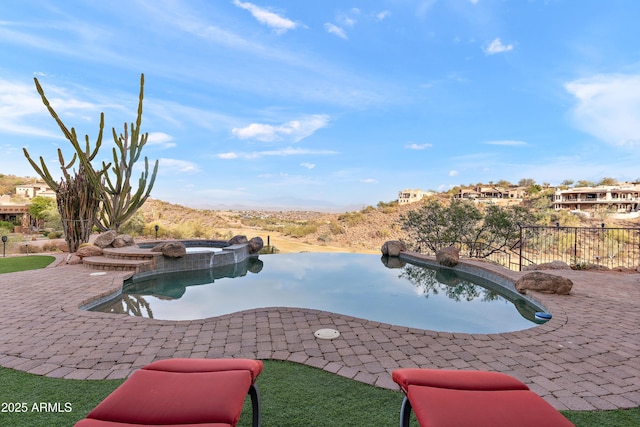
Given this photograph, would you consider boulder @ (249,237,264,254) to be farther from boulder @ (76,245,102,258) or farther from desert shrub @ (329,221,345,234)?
desert shrub @ (329,221,345,234)

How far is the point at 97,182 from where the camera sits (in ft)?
37.2

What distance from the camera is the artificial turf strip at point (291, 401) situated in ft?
7.55

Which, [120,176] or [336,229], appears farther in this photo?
[336,229]

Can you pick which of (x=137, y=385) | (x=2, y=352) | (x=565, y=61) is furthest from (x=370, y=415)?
(x=565, y=61)

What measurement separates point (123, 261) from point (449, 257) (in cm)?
908

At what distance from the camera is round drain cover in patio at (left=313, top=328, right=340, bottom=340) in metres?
3.87

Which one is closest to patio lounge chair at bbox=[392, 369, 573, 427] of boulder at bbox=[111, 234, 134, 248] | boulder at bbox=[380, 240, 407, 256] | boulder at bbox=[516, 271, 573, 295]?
boulder at bbox=[516, 271, 573, 295]

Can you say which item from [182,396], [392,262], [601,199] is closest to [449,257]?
[392,262]

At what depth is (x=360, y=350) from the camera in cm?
354

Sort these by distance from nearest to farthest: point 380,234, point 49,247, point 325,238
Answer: point 49,247 → point 325,238 → point 380,234

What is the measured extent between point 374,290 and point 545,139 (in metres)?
22.3

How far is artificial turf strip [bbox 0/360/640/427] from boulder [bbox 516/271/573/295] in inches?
158

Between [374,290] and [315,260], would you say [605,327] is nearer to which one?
[374,290]

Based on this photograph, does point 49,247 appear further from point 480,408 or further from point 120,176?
point 480,408
